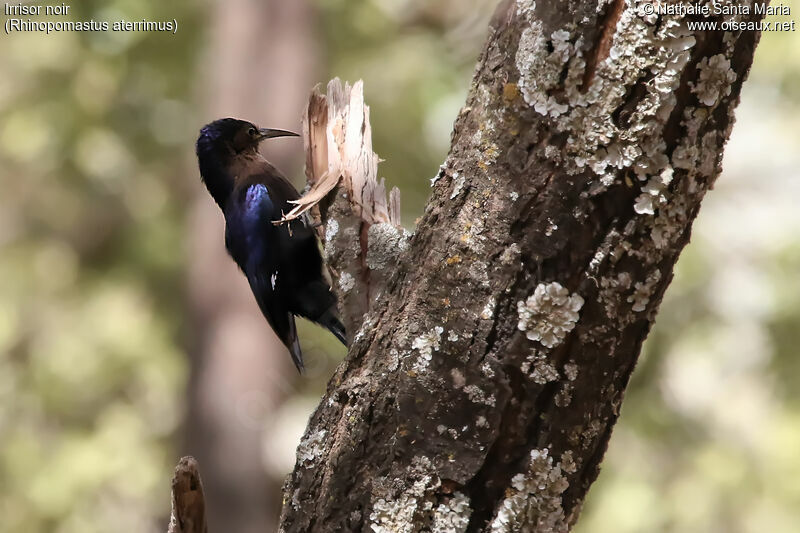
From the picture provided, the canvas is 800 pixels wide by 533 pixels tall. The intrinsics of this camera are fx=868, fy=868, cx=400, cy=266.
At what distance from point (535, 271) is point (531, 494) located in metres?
0.47

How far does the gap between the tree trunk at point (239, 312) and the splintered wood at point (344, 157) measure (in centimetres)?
331

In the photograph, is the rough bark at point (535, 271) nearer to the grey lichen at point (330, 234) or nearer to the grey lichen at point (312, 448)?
the grey lichen at point (312, 448)

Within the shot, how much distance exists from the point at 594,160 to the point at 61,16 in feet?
19.1

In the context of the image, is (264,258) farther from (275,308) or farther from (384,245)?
(384,245)

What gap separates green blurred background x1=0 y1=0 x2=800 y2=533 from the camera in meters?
5.98

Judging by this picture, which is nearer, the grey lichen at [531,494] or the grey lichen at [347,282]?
the grey lichen at [531,494]

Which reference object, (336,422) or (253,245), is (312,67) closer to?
(253,245)

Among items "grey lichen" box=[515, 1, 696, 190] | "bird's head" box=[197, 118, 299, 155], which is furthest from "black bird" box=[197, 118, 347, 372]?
"grey lichen" box=[515, 1, 696, 190]

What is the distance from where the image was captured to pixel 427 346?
6.06 feet

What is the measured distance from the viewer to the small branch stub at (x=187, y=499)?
2092 millimetres

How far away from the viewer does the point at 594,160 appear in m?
1.70

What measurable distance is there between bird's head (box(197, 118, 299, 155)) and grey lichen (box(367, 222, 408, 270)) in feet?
6.06

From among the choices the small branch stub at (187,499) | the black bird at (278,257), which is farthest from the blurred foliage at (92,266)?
the small branch stub at (187,499)

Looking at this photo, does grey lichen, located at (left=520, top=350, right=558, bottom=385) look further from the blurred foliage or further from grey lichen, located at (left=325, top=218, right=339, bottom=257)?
the blurred foliage
